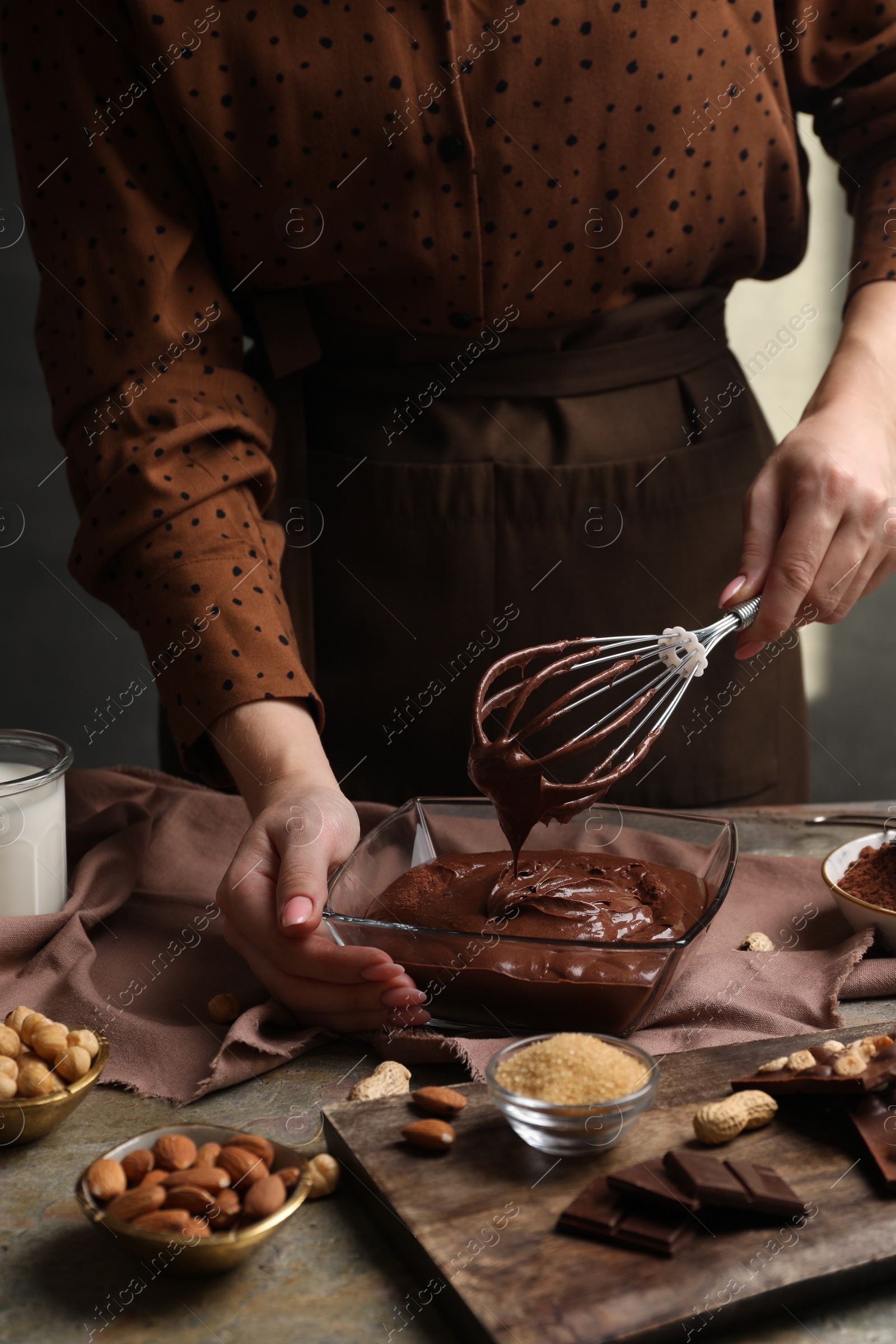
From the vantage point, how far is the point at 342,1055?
0.94 metres

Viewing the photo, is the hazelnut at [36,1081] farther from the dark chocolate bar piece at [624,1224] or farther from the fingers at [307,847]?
the dark chocolate bar piece at [624,1224]

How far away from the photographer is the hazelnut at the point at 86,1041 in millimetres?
821

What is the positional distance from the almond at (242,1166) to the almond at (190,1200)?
0.02 metres

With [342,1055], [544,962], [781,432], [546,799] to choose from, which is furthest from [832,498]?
[781,432]

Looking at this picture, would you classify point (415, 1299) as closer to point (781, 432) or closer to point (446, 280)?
point (446, 280)

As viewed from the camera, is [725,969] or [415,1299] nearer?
[415,1299]

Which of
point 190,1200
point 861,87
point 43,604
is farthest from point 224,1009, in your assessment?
point 43,604

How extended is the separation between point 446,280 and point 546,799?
605mm

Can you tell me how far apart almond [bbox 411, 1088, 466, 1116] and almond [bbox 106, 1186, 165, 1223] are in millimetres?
179

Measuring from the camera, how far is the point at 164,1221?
653mm

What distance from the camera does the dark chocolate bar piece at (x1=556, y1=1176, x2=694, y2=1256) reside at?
652 millimetres

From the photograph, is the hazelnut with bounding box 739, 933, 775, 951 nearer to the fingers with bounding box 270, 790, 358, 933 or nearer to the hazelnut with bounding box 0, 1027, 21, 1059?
the fingers with bounding box 270, 790, 358, 933

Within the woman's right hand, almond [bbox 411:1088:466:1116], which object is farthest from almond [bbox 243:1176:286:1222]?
the woman's right hand

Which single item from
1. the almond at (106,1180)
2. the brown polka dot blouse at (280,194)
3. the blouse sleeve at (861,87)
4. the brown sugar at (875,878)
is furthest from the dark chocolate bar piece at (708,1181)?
the blouse sleeve at (861,87)
